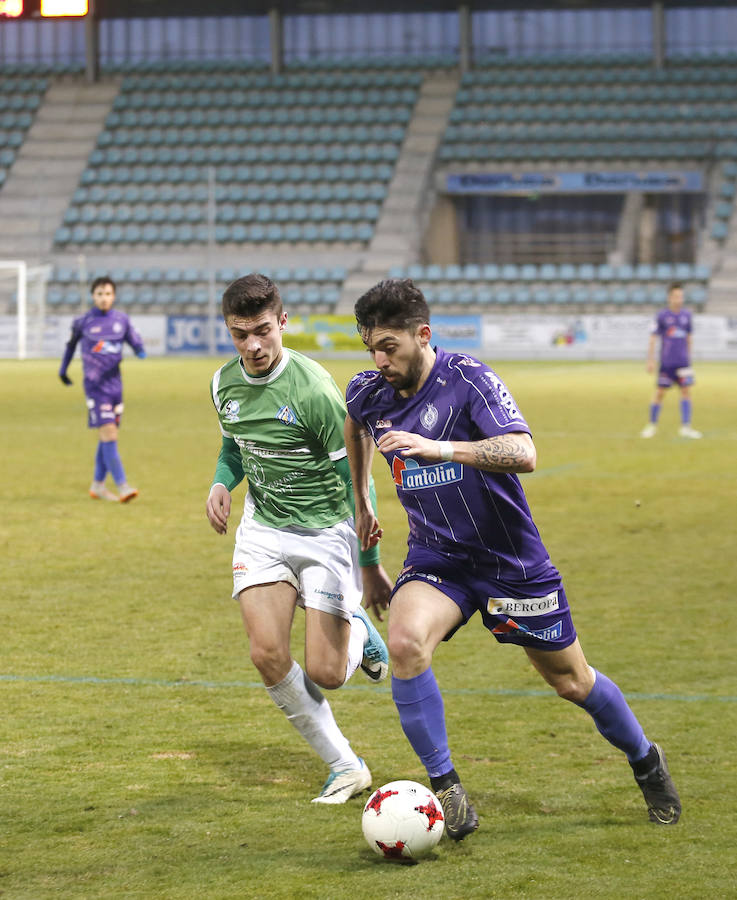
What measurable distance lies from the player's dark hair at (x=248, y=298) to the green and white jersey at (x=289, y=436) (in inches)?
12.8

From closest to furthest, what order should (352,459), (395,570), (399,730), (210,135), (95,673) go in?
(352,459) < (399,730) < (95,673) < (395,570) < (210,135)

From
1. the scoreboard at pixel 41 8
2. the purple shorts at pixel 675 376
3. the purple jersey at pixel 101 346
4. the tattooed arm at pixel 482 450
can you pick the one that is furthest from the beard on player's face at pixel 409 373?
the purple shorts at pixel 675 376

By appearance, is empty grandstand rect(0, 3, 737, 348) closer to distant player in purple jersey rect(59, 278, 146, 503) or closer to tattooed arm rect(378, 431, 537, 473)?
distant player in purple jersey rect(59, 278, 146, 503)

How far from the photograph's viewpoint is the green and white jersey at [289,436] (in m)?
4.91

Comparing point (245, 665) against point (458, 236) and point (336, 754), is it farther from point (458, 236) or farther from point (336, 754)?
point (458, 236)

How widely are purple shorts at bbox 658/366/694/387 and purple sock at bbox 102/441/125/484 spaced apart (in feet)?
28.0

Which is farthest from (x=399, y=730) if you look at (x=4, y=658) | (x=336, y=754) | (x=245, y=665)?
(x=4, y=658)

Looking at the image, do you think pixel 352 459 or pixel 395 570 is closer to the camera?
pixel 352 459

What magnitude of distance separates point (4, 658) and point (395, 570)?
121 inches

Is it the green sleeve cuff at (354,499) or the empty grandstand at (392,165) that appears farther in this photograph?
the empty grandstand at (392,165)

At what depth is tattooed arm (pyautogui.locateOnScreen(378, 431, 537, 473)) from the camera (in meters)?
3.96

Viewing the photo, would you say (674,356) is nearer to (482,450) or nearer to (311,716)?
(311,716)

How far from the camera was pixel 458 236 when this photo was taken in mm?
44656

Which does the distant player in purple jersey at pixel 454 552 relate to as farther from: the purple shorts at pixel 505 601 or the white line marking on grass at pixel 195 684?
the white line marking on grass at pixel 195 684
